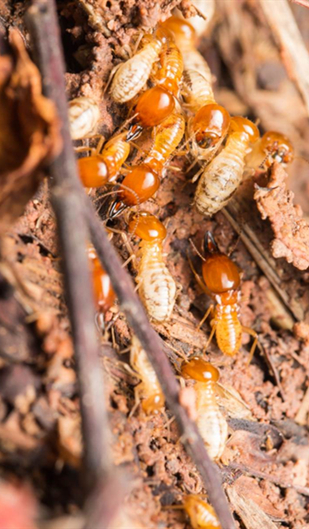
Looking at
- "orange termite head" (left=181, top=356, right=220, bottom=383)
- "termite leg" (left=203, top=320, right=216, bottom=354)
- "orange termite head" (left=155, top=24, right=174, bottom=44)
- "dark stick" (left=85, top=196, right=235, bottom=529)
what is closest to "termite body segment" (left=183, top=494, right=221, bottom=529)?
"dark stick" (left=85, top=196, right=235, bottom=529)

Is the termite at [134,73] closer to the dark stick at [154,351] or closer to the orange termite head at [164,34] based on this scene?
the orange termite head at [164,34]

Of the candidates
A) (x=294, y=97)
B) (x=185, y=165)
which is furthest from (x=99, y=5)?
(x=294, y=97)

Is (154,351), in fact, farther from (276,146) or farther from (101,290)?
(276,146)

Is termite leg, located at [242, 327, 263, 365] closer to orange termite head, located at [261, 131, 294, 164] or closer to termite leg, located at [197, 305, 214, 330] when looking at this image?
termite leg, located at [197, 305, 214, 330]

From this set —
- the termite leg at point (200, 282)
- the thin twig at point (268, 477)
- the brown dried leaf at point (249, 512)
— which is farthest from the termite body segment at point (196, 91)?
the brown dried leaf at point (249, 512)

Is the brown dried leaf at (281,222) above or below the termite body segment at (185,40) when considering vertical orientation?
below

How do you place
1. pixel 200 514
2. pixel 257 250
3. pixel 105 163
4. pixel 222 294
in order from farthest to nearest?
pixel 257 250 < pixel 222 294 < pixel 105 163 < pixel 200 514

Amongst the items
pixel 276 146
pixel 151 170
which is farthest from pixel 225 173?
pixel 276 146
